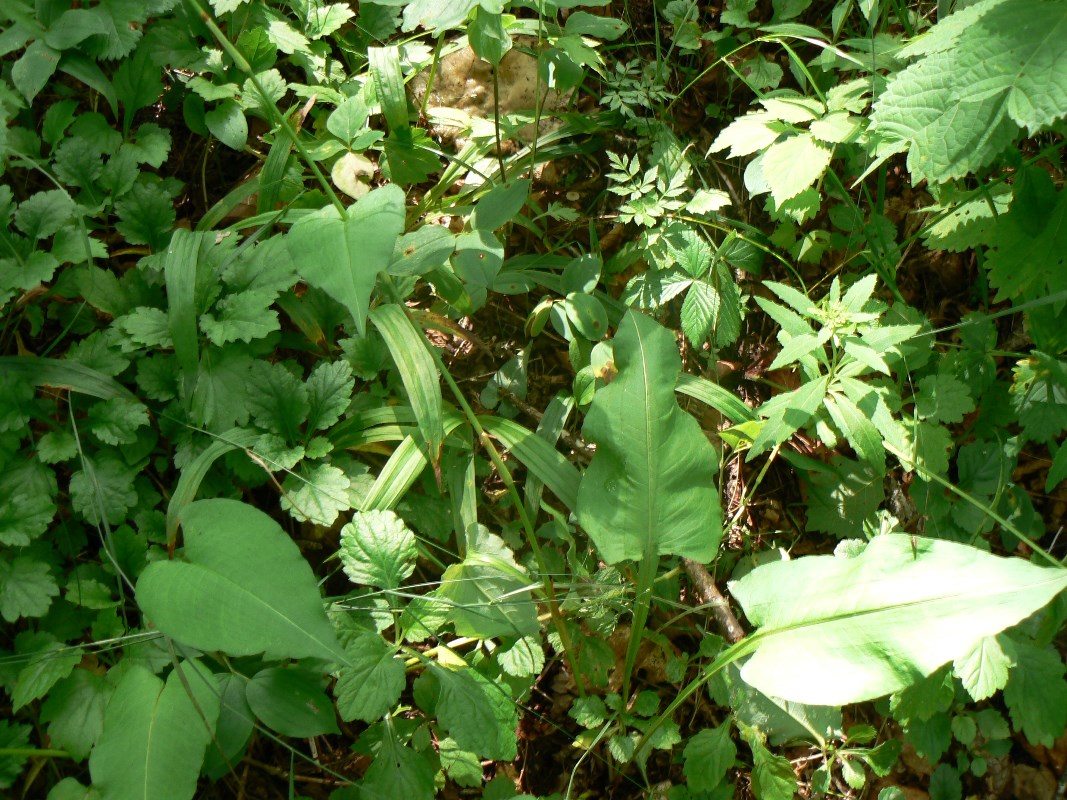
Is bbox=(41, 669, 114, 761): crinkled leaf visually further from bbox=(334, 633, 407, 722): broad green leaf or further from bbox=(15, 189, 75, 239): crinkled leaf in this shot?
bbox=(15, 189, 75, 239): crinkled leaf

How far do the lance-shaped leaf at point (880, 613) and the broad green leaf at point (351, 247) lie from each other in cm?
88

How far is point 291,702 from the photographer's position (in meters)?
1.44

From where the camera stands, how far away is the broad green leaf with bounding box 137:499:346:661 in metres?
1.15

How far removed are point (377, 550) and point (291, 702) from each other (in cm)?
32

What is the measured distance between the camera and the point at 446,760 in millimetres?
1570

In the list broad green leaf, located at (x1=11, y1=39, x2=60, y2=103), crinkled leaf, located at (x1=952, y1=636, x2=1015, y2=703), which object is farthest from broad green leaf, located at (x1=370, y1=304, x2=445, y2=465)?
crinkled leaf, located at (x1=952, y1=636, x2=1015, y2=703)

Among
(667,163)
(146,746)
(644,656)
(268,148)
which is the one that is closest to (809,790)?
(644,656)

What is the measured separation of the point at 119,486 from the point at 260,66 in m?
1.14

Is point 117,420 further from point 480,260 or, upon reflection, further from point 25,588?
point 480,260

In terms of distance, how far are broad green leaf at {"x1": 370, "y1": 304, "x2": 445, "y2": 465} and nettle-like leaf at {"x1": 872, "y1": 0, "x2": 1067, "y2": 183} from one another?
A: 1017 millimetres

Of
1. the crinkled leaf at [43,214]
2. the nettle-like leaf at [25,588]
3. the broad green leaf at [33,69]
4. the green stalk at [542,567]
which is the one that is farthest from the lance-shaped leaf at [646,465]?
the broad green leaf at [33,69]

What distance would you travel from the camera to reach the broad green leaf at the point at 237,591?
3.78ft

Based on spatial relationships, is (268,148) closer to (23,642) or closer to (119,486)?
(119,486)

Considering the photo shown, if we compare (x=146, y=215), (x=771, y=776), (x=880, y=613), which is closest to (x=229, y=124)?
(x=146, y=215)
